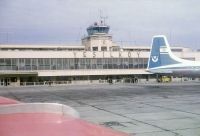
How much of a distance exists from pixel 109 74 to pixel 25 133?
98546 mm

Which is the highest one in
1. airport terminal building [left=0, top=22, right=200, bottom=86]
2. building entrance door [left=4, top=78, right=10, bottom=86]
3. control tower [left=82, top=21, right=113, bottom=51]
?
control tower [left=82, top=21, right=113, bottom=51]

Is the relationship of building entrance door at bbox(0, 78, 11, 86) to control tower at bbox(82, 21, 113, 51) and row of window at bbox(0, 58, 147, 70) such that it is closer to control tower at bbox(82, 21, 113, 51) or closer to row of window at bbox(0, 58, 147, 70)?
row of window at bbox(0, 58, 147, 70)

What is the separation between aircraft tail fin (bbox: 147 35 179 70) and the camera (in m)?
64.0

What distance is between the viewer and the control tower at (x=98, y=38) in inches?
4688

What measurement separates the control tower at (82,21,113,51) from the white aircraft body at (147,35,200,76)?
53.1 metres

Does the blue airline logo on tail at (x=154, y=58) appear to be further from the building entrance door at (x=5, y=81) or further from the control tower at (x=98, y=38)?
the control tower at (x=98, y=38)

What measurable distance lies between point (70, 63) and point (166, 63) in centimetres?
3968

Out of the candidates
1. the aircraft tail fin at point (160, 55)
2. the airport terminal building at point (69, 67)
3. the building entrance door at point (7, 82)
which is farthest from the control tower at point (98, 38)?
the aircraft tail fin at point (160, 55)

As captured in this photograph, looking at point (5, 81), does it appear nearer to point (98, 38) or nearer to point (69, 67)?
point (69, 67)

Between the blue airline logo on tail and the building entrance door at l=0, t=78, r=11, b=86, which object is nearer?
the blue airline logo on tail

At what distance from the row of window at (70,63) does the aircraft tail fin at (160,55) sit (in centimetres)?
3530

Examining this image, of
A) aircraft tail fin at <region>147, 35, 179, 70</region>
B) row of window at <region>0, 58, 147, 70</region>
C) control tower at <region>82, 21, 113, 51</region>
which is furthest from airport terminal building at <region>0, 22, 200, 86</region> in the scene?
aircraft tail fin at <region>147, 35, 179, 70</region>

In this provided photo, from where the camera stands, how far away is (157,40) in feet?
218

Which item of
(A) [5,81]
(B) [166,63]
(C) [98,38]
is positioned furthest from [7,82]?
(B) [166,63]
